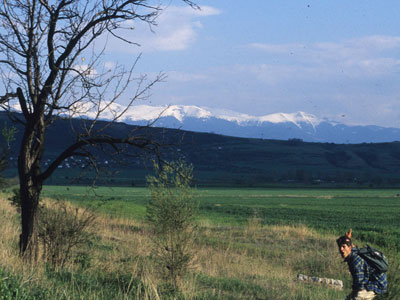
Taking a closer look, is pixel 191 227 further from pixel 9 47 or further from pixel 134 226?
pixel 134 226

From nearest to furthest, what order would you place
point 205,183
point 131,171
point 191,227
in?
point 191,227 → point 205,183 → point 131,171

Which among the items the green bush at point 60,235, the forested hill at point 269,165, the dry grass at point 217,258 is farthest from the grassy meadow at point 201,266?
the forested hill at point 269,165

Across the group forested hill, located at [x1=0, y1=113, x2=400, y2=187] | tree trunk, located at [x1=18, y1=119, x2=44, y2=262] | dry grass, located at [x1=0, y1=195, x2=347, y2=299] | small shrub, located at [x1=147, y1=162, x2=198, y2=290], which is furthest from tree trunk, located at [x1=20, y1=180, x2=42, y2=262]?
forested hill, located at [x1=0, y1=113, x2=400, y2=187]

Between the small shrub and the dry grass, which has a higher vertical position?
Result: the small shrub

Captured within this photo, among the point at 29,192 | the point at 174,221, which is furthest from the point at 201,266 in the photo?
the point at 29,192

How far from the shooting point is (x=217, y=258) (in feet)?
62.0

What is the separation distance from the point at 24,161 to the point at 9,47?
2.41 metres

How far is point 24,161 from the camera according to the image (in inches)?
443

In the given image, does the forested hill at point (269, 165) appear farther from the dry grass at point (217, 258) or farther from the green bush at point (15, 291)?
the green bush at point (15, 291)

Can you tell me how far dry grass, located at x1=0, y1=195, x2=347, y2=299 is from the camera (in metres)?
10.4

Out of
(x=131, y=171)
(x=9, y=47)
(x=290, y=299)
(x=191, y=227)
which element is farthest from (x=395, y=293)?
(x=131, y=171)

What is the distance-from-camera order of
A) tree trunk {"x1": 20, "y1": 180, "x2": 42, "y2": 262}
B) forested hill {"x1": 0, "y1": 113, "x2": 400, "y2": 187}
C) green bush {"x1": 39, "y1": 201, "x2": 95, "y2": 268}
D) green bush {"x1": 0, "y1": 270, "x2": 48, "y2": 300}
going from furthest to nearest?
forested hill {"x1": 0, "y1": 113, "x2": 400, "y2": 187}
green bush {"x1": 39, "y1": 201, "x2": 95, "y2": 268}
tree trunk {"x1": 20, "y1": 180, "x2": 42, "y2": 262}
green bush {"x1": 0, "y1": 270, "x2": 48, "y2": 300}

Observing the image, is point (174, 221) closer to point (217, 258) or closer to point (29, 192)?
point (29, 192)

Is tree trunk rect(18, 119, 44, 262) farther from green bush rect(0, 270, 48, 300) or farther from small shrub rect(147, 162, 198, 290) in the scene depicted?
green bush rect(0, 270, 48, 300)
